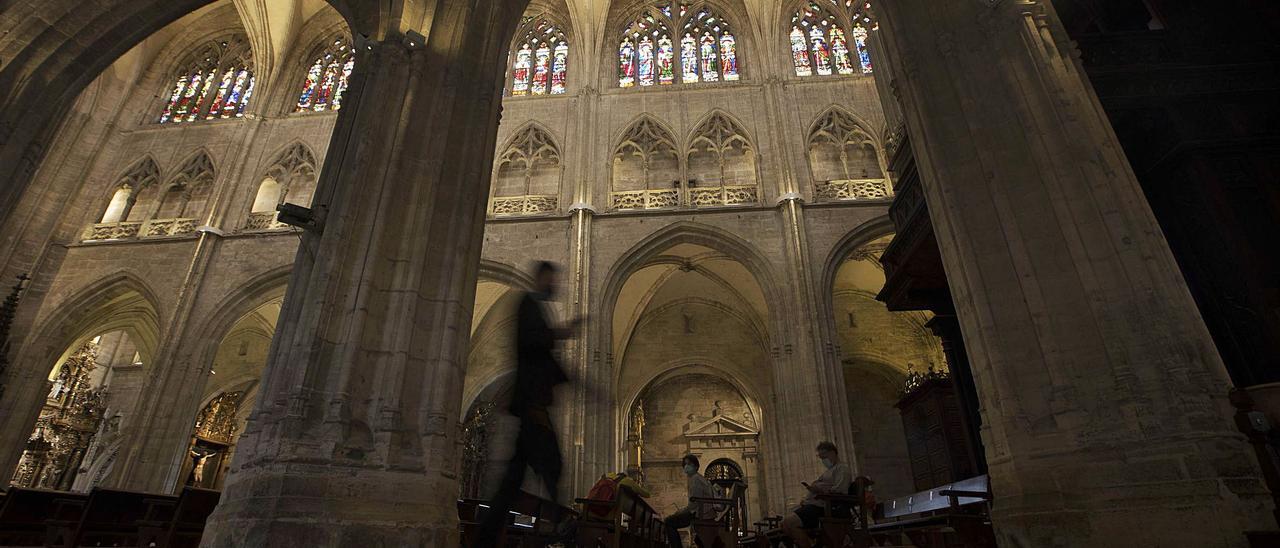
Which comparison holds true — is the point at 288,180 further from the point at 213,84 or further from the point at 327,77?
the point at 213,84

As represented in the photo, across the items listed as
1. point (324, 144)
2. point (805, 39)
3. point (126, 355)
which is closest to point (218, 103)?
point (324, 144)

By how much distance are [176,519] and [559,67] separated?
14749 mm

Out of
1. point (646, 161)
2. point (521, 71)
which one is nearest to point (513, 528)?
point (646, 161)

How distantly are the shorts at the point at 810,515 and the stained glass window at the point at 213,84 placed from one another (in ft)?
62.6

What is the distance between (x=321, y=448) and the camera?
13.3 ft

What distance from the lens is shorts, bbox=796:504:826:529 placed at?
4926 mm

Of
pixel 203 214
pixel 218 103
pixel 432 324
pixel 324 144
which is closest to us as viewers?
pixel 432 324

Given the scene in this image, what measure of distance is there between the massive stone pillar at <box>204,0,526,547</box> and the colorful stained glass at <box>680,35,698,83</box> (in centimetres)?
1152

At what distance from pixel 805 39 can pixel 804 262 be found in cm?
771

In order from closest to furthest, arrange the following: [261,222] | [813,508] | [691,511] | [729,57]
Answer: [813,508]
[691,511]
[261,222]
[729,57]

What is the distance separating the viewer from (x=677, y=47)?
17.8 m

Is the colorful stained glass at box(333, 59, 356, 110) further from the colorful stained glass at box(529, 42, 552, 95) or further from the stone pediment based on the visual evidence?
the stone pediment

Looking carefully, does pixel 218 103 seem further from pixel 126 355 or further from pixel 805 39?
pixel 805 39

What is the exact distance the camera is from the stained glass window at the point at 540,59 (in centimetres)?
1741
